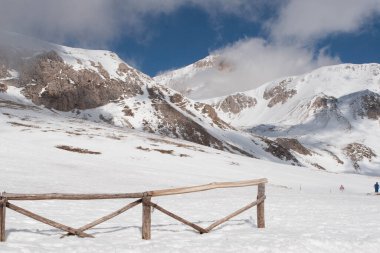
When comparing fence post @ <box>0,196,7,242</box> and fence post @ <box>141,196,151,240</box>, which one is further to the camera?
fence post @ <box>141,196,151,240</box>

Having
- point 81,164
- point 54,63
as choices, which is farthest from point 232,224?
point 54,63

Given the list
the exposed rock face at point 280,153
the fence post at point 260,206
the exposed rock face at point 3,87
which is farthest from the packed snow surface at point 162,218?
the exposed rock face at point 280,153

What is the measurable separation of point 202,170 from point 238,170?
762cm

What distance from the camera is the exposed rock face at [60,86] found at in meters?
177

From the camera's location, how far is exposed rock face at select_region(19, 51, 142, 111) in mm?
177375

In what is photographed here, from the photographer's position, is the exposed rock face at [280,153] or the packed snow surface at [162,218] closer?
the packed snow surface at [162,218]

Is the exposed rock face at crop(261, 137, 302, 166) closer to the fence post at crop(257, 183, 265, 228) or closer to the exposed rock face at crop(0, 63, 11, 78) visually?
the exposed rock face at crop(0, 63, 11, 78)

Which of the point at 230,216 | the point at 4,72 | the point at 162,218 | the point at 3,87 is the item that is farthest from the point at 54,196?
the point at 4,72

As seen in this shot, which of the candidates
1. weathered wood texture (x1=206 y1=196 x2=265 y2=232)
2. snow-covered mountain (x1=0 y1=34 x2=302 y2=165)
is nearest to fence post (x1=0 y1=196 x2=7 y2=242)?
weathered wood texture (x1=206 y1=196 x2=265 y2=232)

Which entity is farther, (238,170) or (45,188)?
(238,170)

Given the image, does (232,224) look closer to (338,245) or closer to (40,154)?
(338,245)

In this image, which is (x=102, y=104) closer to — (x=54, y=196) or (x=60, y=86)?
(x=60, y=86)

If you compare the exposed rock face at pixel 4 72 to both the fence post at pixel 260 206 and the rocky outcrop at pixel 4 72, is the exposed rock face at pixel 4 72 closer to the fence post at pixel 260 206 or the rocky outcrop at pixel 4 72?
the rocky outcrop at pixel 4 72

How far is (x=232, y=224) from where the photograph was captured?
1770cm
